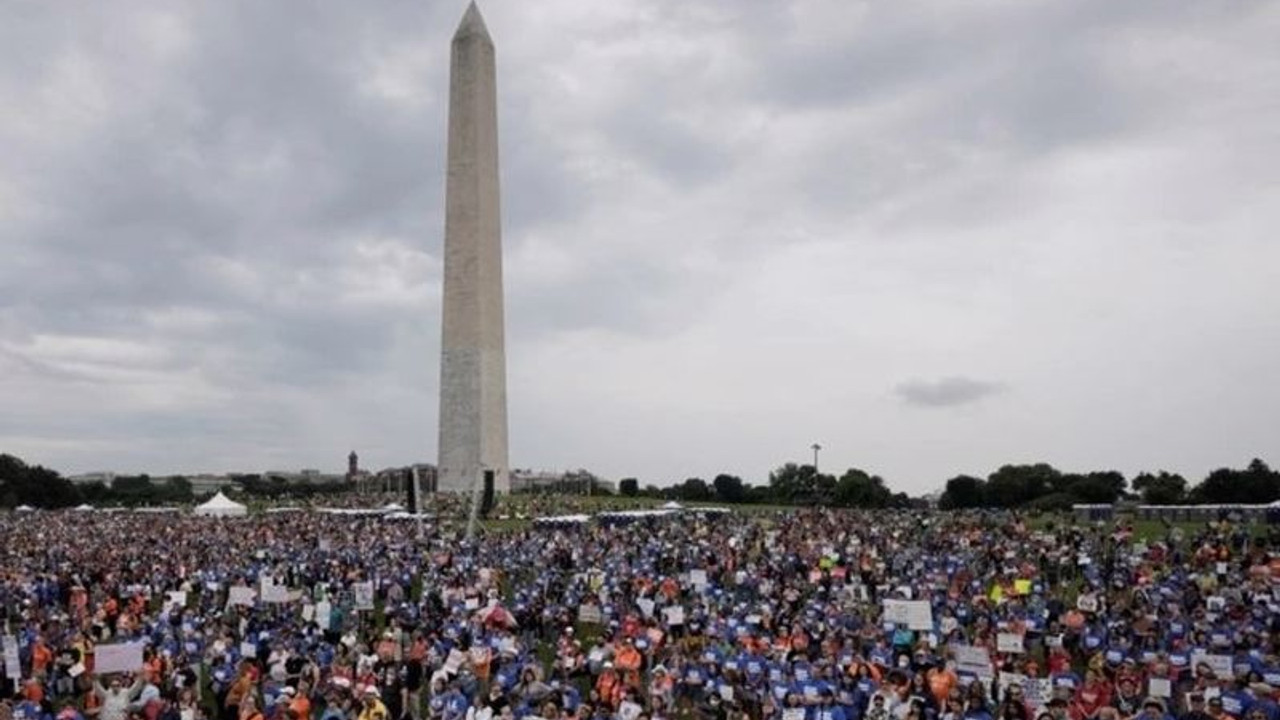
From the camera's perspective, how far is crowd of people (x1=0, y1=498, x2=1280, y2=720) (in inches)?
671

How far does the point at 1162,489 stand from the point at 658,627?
72.2 m

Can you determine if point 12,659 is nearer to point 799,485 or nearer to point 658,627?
point 658,627

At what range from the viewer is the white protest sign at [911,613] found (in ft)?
71.9

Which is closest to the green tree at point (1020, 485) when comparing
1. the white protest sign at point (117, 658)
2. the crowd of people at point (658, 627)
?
the crowd of people at point (658, 627)

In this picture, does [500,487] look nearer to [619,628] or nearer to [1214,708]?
[619,628]

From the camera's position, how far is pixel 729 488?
11044cm

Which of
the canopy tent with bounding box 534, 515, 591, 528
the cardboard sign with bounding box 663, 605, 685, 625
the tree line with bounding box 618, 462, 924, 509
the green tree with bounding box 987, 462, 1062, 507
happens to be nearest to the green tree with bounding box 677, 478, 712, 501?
the tree line with bounding box 618, 462, 924, 509

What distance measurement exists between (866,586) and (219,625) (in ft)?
49.1

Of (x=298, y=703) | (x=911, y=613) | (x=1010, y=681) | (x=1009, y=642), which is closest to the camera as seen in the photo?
A: (x=298, y=703)

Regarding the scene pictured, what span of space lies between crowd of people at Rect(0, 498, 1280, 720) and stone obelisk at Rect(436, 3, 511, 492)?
29252mm

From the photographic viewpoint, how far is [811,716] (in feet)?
53.6

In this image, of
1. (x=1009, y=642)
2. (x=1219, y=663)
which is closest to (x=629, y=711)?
(x=1009, y=642)

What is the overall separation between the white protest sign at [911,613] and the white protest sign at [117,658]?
41.8ft

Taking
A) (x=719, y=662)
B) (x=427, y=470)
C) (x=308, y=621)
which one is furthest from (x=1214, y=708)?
(x=427, y=470)
